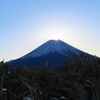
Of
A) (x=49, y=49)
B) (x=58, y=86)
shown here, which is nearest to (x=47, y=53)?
(x=49, y=49)

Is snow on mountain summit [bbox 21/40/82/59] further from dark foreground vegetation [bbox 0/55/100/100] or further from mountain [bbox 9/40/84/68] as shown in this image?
dark foreground vegetation [bbox 0/55/100/100]

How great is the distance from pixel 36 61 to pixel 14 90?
94.3 meters

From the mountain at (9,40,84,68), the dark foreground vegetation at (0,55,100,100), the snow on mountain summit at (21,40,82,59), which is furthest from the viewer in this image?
the snow on mountain summit at (21,40,82,59)

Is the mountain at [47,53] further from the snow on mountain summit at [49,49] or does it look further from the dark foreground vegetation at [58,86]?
the dark foreground vegetation at [58,86]

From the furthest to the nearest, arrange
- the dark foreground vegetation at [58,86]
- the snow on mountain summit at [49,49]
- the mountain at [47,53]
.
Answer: the snow on mountain summit at [49,49] < the mountain at [47,53] < the dark foreground vegetation at [58,86]

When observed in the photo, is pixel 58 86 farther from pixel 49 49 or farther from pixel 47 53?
pixel 49 49

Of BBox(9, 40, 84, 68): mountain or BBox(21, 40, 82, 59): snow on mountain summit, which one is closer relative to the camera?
BBox(9, 40, 84, 68): mountain

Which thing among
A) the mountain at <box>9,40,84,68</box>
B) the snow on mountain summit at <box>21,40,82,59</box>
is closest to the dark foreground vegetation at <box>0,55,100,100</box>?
the mountain at <box>9,40,84,68</box>

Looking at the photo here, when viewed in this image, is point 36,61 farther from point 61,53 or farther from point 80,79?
point 80,79

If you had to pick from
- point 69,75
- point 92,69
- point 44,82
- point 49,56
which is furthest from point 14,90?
point 49,56

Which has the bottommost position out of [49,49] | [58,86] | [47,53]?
[47,53]

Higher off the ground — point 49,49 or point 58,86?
point 58,86

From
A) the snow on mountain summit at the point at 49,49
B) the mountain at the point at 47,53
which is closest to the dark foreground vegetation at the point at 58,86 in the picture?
the mountain at the point at 47,53

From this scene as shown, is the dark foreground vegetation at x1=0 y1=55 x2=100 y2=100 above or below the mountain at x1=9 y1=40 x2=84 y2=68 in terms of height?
above
